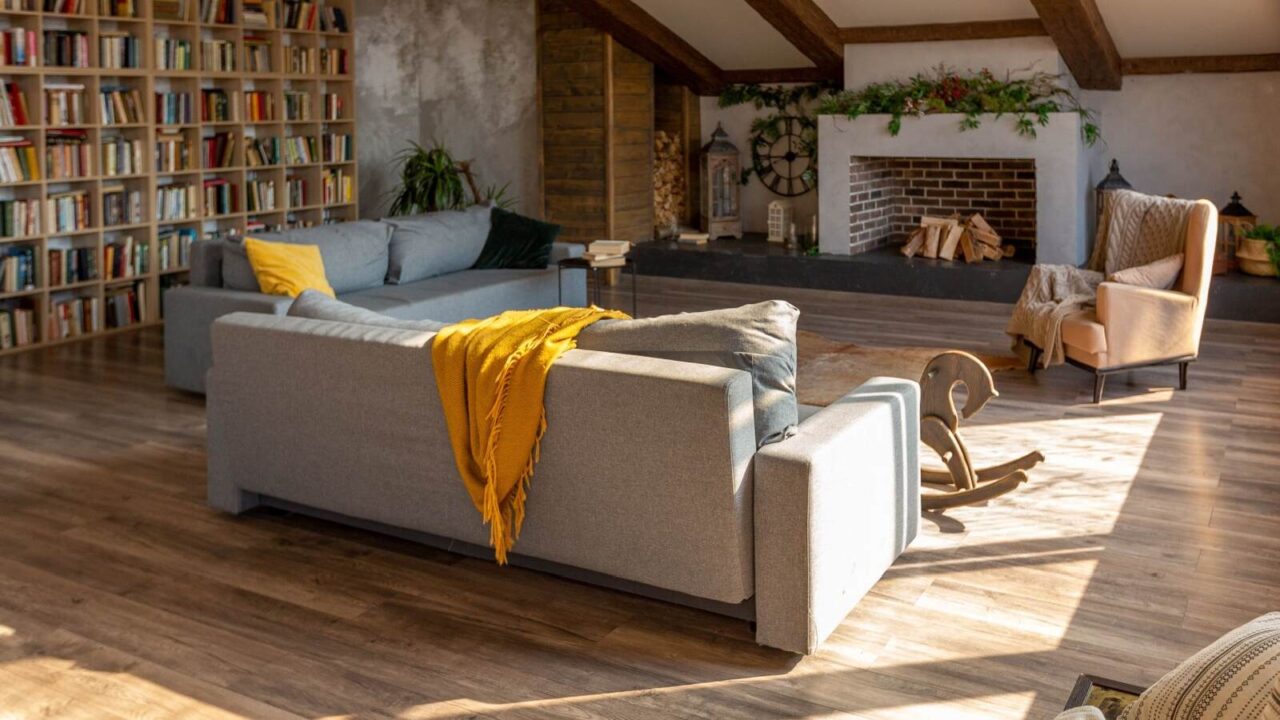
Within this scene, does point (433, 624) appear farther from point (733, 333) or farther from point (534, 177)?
point (534, 177)

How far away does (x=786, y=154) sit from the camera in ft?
34.2

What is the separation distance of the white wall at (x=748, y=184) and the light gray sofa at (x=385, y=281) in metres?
3.43

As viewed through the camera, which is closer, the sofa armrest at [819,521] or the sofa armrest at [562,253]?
the sofa armrest at [819,521]

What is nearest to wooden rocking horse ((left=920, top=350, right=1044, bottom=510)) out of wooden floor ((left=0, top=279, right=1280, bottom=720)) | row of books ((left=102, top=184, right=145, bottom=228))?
wooden floor ((left=0, top=279, right=1280, bottom=720))

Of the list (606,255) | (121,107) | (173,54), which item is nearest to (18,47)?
(121,107)

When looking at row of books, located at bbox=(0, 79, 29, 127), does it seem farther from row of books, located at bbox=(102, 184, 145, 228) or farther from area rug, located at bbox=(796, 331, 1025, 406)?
area rug, located at bbox=(796, 331, 1025, 406)

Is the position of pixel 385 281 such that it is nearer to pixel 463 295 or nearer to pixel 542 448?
pixel 463 295

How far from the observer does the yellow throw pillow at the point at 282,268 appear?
5867 millimetres

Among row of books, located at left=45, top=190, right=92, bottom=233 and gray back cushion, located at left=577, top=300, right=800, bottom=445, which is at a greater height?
row of books, located at left=45, top=190, right=92, bottom=233

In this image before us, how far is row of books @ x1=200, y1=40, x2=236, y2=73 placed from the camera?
321 inches

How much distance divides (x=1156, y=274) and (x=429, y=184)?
529 centimetres

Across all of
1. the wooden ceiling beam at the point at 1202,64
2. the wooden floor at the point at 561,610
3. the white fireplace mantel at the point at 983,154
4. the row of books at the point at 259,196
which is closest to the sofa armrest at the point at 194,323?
the wooden floor at the point at 561,610

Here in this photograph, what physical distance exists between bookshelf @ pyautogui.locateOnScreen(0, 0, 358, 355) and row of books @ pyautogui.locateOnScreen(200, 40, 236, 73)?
11 millimetres

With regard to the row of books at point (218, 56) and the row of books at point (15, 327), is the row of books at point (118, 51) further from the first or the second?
the row of books at point (15, 327)
